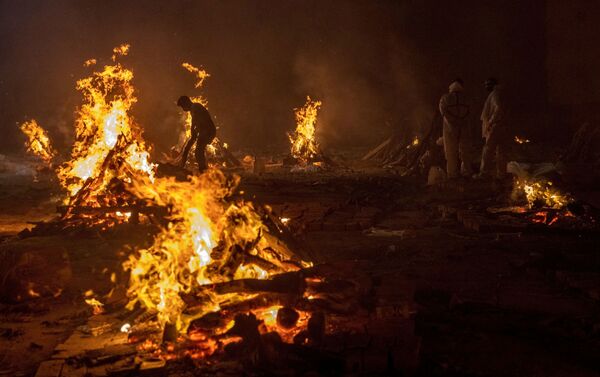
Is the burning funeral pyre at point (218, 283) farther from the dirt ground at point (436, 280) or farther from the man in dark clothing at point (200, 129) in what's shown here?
the man in dark clothing at point (200, 129)

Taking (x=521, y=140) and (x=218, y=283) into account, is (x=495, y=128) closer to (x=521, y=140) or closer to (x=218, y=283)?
(x=521, y=140)

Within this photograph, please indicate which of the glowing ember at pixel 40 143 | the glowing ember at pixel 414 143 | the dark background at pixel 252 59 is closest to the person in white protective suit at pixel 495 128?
the glowing ember at pixel 414 143

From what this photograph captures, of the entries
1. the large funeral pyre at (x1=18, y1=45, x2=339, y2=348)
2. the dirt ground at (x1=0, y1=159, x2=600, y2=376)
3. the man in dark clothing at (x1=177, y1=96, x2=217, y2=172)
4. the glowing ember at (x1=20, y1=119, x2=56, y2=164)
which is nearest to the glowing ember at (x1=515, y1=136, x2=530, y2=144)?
the dirt ground at (x1=0, y1=159, x2=600, y2=376)

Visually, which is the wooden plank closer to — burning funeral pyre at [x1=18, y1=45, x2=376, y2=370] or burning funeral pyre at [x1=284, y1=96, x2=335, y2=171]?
burning funeral pyre at [x1=18, y1=45, x2=376, y2=370]

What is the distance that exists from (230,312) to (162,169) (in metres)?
3.91

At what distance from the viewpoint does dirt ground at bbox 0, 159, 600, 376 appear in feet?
15.8

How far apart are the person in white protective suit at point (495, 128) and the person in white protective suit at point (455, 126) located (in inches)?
20.1

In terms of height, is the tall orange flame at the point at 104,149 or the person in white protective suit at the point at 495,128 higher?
the person in white protective suit at the point at 495,128

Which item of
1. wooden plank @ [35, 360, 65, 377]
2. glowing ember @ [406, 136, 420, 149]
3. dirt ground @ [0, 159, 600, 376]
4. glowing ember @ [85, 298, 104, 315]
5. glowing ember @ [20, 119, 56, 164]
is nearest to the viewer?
wooden plank @ [35, 360, 65, 377]

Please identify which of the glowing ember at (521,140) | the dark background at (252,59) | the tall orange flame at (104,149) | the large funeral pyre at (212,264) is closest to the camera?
the large funeral pyre at (212,264)

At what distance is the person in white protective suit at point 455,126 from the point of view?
13.8 m

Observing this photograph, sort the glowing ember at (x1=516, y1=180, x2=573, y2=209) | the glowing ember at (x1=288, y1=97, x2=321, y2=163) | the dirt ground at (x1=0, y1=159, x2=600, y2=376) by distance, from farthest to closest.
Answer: the glowing ember at (x1=288, y1=97, x2=321, y2=163) → the glowing ember at (x1=516, y1=180, x2=573, y2=209) → the dirt ground at (x1=0, y1=159, x2=600, y2=376)

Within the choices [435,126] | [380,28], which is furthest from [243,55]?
[435,126]

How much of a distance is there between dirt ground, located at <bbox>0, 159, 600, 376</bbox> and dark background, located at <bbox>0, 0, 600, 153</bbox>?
12.6 m
